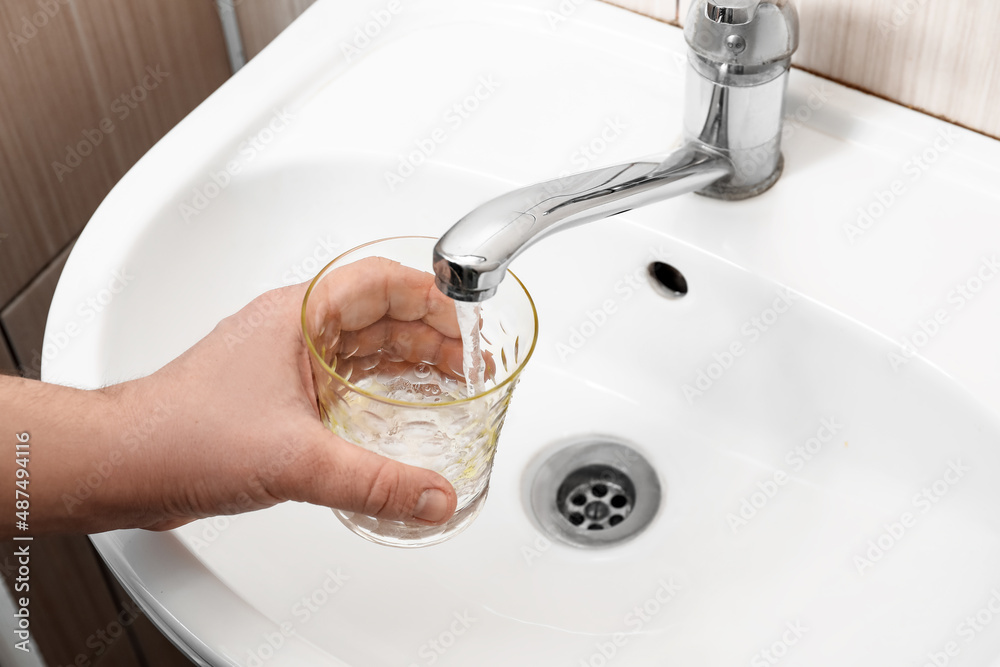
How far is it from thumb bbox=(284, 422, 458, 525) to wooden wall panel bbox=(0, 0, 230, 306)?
1.37 feet

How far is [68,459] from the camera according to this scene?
445 millimetres

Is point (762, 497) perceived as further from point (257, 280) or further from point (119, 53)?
point (119, 53)

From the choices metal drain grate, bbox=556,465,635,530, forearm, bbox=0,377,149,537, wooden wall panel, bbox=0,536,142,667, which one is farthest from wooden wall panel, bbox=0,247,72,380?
metal drain grate, bbox=556,465,635,530

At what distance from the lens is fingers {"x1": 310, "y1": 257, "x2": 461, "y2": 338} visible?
462 millimetres

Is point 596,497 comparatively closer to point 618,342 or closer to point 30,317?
point 618,342

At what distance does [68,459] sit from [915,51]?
48 centimetres

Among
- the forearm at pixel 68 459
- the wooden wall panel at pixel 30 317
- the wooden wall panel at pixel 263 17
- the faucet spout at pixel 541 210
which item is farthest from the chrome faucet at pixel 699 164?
the wooden wall panel at pixel 30 317

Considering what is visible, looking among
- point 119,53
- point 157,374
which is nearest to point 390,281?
point 157,374

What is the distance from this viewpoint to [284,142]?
62 cm

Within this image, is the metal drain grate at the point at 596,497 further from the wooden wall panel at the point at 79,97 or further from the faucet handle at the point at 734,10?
the wooden wall panel at the point at 79,97

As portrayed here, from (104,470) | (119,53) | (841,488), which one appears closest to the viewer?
(104,470)

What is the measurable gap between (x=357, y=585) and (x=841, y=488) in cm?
27

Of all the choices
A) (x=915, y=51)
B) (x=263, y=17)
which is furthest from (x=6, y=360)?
(x=915, y=51)

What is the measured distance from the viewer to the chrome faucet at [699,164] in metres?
0.41
